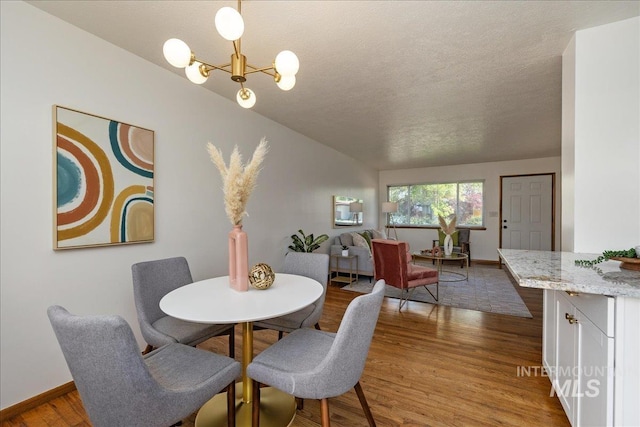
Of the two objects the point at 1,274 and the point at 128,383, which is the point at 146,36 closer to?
the point at 1,274

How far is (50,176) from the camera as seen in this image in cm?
175

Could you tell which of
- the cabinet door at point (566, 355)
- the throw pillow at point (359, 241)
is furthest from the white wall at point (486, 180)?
the cabinet door at point (566, 355)

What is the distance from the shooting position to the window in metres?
6.68


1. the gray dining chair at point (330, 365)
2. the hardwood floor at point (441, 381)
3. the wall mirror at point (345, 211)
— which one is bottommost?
the hardwood floor at point (441, 381)

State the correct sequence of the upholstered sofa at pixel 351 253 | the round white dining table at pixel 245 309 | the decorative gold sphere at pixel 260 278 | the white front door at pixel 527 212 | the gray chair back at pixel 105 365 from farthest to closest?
the white front door at pixel 527 212
the upholstered sofa at pixel 351 253
the decorative gold sphere at pixel 260 278
the round white dining table at pixel 245 309
the gray chair back at pixel 105 365

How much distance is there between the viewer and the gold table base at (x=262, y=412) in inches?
59.5

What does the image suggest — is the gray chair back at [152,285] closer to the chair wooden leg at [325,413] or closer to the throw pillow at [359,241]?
the chair wooden leg at [325,413]

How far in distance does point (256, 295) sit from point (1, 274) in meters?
1.46

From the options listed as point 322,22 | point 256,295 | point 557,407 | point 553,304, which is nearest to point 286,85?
point 322,22

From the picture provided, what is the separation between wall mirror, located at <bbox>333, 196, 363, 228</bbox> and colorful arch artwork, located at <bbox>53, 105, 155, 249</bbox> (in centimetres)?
357

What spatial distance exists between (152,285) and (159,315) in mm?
206

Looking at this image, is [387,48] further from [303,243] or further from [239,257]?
[303,243]

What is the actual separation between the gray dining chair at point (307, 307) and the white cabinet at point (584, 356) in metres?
1.26

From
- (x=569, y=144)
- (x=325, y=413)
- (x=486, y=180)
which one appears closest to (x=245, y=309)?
(x=325, y=413)
